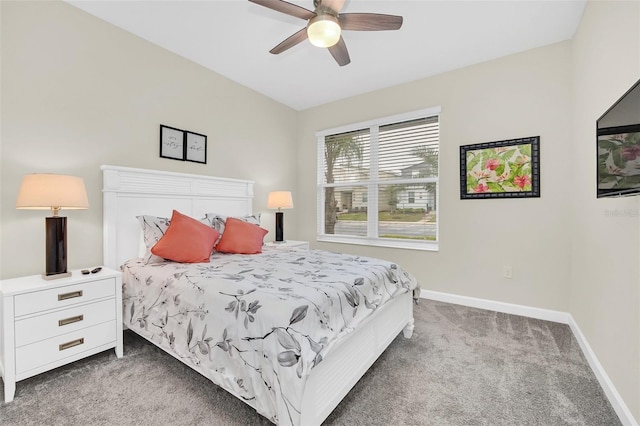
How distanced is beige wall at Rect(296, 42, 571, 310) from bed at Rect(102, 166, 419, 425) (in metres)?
1.17

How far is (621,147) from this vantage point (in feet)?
4.41

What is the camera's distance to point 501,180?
298 cm

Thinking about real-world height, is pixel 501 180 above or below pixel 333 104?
below

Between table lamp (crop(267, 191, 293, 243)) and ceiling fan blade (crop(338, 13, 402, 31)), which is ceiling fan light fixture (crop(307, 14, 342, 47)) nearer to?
ceiling fan blade (crop(338, 13, 402, 31))

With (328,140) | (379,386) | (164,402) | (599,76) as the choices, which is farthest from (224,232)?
(599,76)

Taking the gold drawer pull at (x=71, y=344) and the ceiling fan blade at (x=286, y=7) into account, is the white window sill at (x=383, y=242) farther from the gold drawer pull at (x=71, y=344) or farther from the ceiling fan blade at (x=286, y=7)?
the gold drawer pull at (x=71, y=344)

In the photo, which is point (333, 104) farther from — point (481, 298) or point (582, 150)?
point (481, 298)

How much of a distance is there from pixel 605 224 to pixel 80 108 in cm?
399

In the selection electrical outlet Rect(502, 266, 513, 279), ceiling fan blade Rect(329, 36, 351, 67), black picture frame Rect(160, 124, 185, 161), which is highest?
ceiling fan blade Rect(329, 36, 351, 67)

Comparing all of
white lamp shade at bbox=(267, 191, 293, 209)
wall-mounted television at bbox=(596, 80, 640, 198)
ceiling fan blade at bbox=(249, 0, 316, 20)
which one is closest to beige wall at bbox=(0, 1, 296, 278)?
white lamp shade at bbox=(267, 191, 293, 209)

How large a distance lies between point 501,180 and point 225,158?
125 inches

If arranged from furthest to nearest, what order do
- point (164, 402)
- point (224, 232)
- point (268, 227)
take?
point (268, 227) < point (224, 232) < point (164, 402)

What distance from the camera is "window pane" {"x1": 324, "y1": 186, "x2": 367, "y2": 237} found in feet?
13.4

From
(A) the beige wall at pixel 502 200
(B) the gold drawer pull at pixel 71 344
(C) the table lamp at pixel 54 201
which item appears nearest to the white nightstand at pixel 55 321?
(B) the gold drawer pull at pixel 71 344
